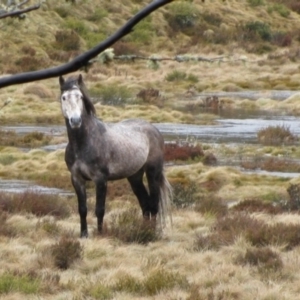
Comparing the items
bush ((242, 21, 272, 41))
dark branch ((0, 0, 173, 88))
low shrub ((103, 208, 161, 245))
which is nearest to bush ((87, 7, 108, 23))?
bush ((242, 21, 272, 41))

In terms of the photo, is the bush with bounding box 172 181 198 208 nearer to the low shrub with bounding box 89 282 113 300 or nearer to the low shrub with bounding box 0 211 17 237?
the low shrub with bounding box 0 211 17 237

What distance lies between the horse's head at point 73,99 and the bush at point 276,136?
15563 mm

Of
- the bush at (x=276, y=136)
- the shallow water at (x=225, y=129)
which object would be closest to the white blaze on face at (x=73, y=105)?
the shallow water at (x=225, y=129)

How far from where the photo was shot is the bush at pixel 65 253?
10383 mm

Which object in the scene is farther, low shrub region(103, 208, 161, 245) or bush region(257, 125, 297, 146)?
bush region(257, 125, 297, 146)

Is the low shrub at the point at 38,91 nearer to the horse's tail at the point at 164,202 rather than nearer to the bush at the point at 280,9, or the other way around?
the horse's tail at the point at 164,202

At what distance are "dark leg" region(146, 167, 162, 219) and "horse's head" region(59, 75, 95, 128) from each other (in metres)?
1.63

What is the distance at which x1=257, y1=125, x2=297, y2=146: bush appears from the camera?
88.5ft

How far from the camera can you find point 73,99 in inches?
450

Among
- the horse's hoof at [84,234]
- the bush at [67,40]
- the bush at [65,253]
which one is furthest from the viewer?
the bush at [67,40]

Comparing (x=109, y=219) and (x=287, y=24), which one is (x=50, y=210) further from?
(x=287, y=24)

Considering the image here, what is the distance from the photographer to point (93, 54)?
280 cm

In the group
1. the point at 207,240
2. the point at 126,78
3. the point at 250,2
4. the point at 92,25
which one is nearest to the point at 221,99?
the point at 126,78

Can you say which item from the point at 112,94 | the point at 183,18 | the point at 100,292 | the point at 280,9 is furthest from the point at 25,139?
the point at 280,9
